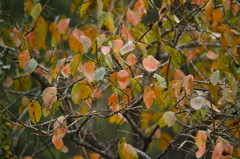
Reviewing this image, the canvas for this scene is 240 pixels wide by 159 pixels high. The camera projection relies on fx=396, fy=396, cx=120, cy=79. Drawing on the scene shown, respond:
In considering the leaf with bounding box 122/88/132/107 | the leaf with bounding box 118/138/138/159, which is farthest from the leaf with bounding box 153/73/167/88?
the leaf with bounding box 118/138/138/159

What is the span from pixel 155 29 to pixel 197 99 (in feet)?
1.07

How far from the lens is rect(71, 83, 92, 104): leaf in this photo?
1432 millimetres

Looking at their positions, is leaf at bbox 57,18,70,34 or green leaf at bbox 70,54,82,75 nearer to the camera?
green leaf at bbox 70,54,82,75

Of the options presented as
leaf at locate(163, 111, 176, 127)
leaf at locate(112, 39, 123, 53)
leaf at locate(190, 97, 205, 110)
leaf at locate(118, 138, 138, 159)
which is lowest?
leaf at locate(118, 138, 138, 159)

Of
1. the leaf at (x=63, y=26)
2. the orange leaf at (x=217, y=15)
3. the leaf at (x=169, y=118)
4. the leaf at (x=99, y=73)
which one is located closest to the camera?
the leaf at (x=99, y=73)

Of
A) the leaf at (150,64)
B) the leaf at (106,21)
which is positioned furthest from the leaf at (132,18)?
the leaf at (150,64)

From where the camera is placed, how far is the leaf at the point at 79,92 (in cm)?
143

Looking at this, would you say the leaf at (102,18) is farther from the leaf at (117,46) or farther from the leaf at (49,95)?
the leaf at (49,95)

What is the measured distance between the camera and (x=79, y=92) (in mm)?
1438

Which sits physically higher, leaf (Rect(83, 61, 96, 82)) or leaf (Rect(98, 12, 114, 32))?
leaf (Rect(98, 12, 114, 32))

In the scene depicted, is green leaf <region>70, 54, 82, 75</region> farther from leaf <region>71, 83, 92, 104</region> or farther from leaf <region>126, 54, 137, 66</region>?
leaf <region>126, 54, 137, 66</region>

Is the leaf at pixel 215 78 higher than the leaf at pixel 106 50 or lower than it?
lower

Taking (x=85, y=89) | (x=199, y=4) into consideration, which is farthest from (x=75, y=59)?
(x=199, y=4)

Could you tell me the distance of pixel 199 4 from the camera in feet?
5.79
